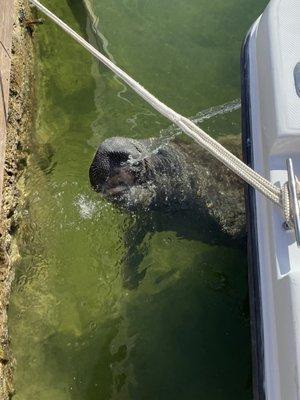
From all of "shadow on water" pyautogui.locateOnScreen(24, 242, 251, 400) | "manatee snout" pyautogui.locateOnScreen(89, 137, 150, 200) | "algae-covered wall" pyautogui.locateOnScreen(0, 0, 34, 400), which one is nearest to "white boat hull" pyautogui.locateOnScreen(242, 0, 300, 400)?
"manatee snout" pyautogui.locateOnScreen(89, 137, 150, 200)

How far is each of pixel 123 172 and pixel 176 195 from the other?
1.91 ft

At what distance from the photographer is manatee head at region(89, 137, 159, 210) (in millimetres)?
3729

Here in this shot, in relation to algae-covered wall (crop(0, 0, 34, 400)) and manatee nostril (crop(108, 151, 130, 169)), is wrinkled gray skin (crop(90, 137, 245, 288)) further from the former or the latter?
algae-covered wall (crop(0, 0, 34, 400))

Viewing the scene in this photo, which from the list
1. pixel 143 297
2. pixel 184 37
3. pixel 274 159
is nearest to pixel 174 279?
pixel 143 297

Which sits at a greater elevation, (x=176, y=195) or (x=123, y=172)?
(x=176, y=195)

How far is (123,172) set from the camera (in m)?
3.78

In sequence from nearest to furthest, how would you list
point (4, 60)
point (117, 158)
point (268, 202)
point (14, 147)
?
point (268, 202) → point (117, 158) → point (4, 60) → point (14, 147)

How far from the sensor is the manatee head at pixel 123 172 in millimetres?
3729

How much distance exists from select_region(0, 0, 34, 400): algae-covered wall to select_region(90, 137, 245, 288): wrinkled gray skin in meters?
0.68

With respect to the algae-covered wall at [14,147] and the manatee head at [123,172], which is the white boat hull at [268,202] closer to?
the manatee head at [123,172]

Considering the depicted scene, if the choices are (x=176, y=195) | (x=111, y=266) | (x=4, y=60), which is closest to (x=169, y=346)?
(x=111, y=266)

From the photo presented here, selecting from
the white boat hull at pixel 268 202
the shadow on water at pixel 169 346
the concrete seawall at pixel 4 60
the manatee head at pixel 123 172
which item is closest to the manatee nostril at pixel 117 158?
the manatee head at pixel 123 172

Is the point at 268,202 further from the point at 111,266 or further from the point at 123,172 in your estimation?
the point at 111,266

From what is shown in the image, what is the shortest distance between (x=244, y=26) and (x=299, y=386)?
4519 millimetres
